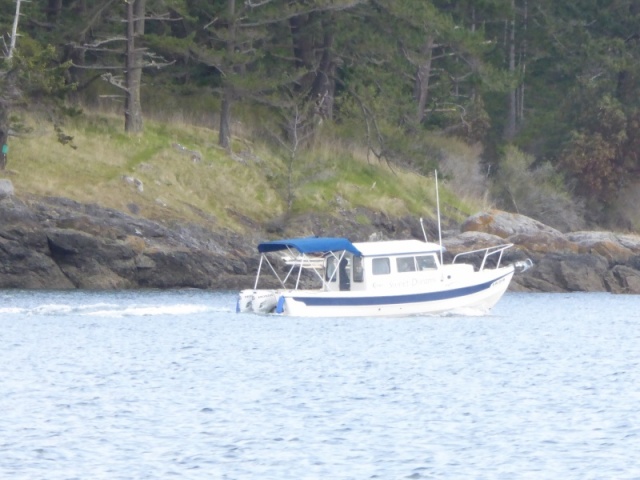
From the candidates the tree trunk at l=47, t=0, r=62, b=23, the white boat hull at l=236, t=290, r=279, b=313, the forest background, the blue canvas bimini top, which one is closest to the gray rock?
the forest background

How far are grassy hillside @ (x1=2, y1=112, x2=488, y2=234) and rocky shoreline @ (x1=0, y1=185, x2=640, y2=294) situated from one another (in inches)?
47.7

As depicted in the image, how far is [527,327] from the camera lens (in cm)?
3938

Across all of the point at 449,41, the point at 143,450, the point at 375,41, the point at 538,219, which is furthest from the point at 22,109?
the point at 143,450

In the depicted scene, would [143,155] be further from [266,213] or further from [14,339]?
[14,339]

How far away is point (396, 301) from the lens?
38781 millimetres

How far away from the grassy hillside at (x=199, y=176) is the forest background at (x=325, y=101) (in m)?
0.12

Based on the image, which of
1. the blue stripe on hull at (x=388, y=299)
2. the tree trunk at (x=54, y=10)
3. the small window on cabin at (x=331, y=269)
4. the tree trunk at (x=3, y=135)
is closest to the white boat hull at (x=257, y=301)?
the blue stripe on hull at (x=388, y=299)

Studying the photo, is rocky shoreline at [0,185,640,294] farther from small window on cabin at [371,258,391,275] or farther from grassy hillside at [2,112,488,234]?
small window on cabin at [371,258,391,275]

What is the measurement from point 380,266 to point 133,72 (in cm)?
2327

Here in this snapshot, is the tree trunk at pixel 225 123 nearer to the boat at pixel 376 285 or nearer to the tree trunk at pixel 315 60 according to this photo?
the tree trunk at pixel 315 60

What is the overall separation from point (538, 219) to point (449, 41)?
1012cm

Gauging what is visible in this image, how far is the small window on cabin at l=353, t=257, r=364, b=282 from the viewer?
3894 cm

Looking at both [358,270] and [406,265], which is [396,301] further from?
[358,270]

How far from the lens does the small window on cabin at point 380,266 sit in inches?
1527
